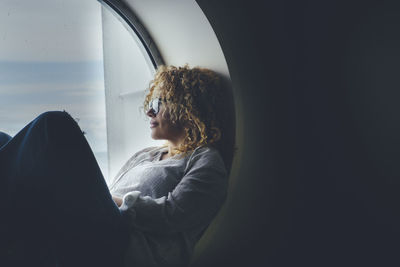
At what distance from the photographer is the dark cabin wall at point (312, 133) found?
1.44 meters

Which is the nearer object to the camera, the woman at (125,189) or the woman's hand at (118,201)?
the woman at (125,189)

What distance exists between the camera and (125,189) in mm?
1479

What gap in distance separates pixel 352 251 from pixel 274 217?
305 millimetres

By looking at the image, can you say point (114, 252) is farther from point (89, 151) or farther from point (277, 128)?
point (277, 128)

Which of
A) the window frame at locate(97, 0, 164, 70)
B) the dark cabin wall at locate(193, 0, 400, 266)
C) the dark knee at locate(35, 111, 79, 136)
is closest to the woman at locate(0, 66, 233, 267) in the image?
the dark knee at locate(35, 111, 79, 136)

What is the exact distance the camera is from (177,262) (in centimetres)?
131

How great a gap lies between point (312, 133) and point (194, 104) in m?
0.47

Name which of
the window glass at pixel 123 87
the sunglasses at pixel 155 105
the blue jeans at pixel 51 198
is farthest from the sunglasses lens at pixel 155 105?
the blue jeans at pixel 51 198

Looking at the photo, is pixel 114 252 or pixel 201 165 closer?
pixel 114 252

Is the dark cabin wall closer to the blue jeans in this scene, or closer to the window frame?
the window frame

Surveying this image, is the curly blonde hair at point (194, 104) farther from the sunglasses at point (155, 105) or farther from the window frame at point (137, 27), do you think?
the window frame at point (137, 27)

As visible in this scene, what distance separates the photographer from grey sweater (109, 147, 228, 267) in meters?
1.25

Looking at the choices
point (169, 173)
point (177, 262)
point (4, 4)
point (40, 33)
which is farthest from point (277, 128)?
point (4, 4)

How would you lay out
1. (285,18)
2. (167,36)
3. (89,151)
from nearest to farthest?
1. (89,151)
2. (285,18)
3. (167,36)
